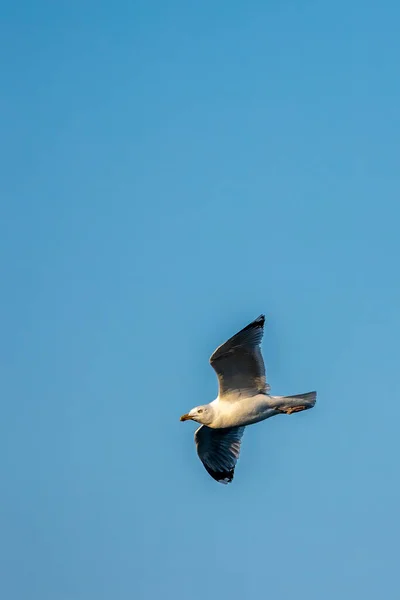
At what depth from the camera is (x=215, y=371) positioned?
24.7 m

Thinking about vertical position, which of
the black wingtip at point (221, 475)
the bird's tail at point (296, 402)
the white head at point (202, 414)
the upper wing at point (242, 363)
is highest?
the upper wing at point (242, 363)

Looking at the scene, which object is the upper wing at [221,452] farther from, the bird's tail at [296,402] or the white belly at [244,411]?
the bird's tail at [296,402]

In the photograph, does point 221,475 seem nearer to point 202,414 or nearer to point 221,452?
point 221,452

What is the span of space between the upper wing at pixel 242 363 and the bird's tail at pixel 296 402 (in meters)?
0.47

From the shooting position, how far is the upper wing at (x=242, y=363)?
24.1 metres

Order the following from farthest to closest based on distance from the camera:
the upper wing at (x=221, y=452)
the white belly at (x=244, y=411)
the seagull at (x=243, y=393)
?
the upper wing at (x=221, y=452) → the white belly at (x=244, y=411) → the seagull at (x=243, y=393)

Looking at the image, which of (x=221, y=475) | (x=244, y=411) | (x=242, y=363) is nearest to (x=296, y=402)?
(x=244, y=411)

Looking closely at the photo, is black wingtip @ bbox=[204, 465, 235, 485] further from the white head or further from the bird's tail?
the bird's tail

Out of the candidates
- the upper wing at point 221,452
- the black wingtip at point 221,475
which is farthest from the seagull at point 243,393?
the black wingtip at point 221,475

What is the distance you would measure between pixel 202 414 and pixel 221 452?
2.09 meters

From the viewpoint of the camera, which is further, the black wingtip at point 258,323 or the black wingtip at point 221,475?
the black wingtip at point 221,475

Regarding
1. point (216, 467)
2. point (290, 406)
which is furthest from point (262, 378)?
point (216, 467)

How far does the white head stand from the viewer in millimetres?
25203

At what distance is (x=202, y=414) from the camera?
25.2 m
